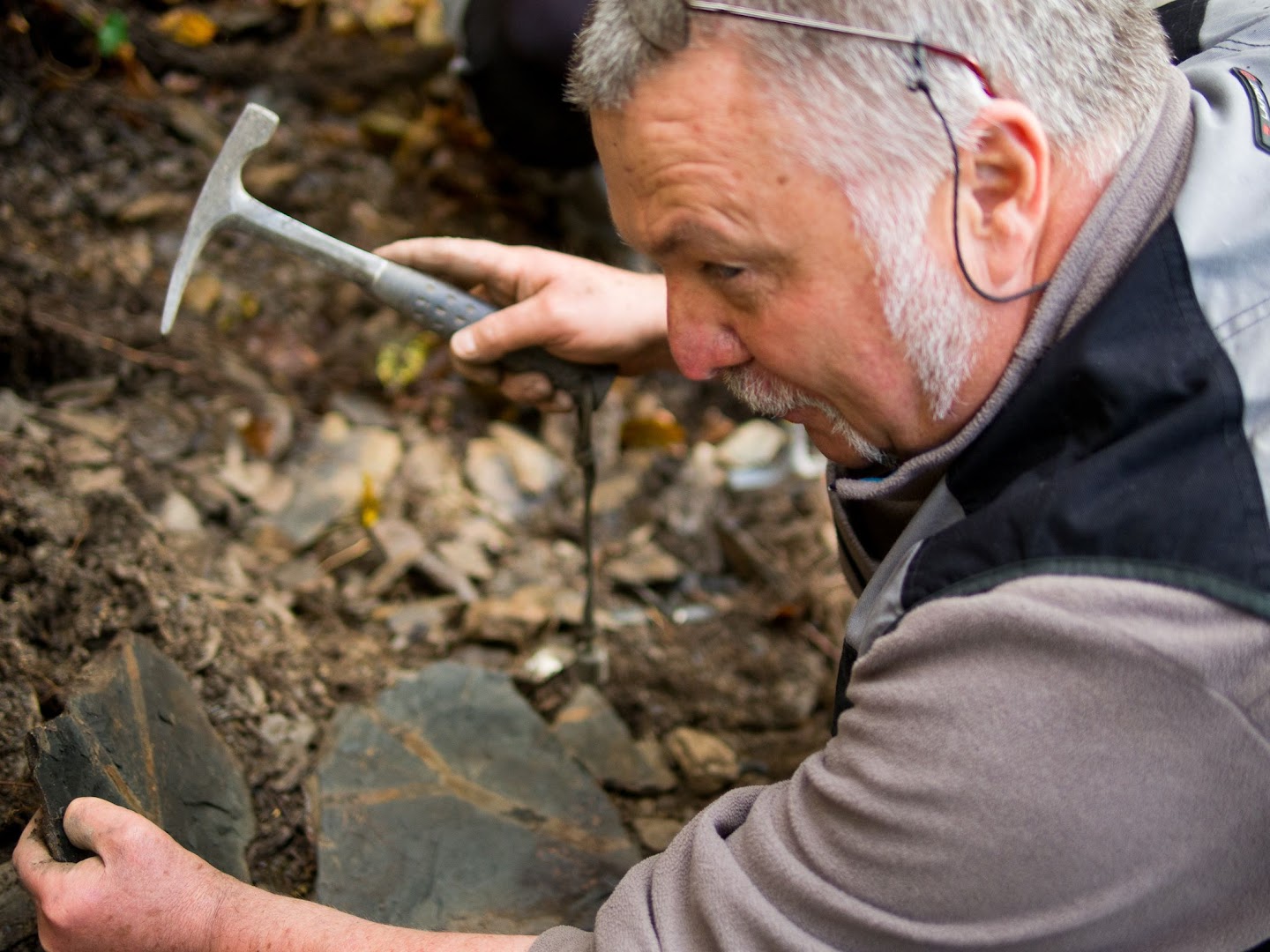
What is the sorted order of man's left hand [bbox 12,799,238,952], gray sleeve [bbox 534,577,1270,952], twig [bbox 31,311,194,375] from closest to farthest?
1. gray sleeve [bbox 534,577,1270,952]
2. man's left hand [bbox 12,799,238,952]
3. twig [bbox 31,311,194,375]

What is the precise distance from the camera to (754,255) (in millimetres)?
1342

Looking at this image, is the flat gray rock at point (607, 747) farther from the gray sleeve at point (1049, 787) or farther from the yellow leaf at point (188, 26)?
the yellow leaf at point (188, 26)

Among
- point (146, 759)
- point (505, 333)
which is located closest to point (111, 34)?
point (505, 333)

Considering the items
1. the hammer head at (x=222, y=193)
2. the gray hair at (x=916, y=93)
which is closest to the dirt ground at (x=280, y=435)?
the hammer head at (x=222, y=193)

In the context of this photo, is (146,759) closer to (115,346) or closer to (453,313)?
(453,313)

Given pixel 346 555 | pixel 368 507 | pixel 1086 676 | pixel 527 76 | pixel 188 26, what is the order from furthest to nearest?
pixel 188 26 → pixel 527 76 → pixel 368 507 → pixel 346 555 → pixel 1086 676

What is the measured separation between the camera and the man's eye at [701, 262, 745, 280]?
4.55 ft

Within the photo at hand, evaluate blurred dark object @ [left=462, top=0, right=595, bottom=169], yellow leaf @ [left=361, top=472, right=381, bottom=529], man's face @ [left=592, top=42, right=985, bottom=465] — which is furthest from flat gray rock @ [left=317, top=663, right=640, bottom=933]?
blurred dark object @ [left=462, top=0, right=595, bottom=169]

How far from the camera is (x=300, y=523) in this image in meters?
2.80

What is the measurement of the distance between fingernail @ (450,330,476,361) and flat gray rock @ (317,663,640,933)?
75cm

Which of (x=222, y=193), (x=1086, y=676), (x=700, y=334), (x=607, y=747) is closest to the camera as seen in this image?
(x=1086, y=676)

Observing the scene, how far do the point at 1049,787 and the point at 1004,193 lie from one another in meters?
0.68

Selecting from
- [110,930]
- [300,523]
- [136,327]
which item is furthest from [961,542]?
[136,327]

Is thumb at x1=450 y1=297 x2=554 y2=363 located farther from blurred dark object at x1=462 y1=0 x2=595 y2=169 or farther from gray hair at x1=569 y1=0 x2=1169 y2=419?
blurred dark object at x1=462 y1=0 x2=595 y2=169
